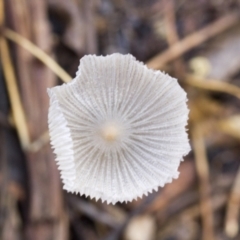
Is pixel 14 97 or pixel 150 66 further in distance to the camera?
pixel 150 66

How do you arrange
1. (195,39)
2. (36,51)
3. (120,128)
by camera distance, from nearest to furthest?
(120,128) → (36,51) → (195,39)

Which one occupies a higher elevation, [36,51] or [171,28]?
[171,28]

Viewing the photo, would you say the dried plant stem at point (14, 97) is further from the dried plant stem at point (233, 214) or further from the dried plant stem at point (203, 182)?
the dried plant stem at point (233, 214)

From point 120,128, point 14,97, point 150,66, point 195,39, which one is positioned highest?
point 195,39

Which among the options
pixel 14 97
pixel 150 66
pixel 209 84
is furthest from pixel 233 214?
pixel 14 97

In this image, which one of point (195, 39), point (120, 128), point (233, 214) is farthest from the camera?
point (195, 39)

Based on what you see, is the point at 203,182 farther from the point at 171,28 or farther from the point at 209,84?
the point at 171,28

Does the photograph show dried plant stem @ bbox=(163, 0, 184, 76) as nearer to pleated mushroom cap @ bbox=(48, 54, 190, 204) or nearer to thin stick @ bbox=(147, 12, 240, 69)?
thin stick @ bbox=(147, 12, 240, 69)

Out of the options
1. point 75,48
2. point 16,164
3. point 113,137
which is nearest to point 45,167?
point 16,164
